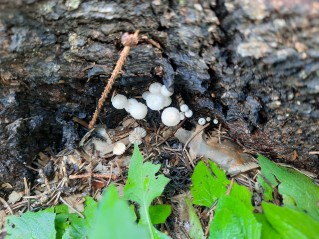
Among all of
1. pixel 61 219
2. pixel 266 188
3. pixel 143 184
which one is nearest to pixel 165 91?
pixel 143 184

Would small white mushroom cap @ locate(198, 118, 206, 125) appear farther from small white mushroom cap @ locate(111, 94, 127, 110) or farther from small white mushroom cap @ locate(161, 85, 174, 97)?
small white mushroom cap @ locate(111, 94, 127, 110)

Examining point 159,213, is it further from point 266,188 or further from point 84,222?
point 266,188

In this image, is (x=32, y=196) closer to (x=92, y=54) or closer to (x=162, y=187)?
(x=162, y=187)

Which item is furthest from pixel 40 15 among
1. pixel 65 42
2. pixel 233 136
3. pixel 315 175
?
pixel 315 175

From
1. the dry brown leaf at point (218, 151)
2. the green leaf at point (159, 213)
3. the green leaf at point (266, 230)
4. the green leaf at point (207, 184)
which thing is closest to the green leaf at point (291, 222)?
the green leaf at point (266, 230)

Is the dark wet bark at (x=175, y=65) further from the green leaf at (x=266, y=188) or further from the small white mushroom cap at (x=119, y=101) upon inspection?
the green leaf at (x=266, y=188)

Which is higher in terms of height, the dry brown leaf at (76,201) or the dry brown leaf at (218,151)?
the dry brown leaf at (218,151)

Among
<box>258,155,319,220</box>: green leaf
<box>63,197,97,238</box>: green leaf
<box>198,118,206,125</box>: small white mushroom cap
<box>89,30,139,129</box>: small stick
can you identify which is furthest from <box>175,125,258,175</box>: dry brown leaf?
<box>63,197,97,238</box>: green leaf
